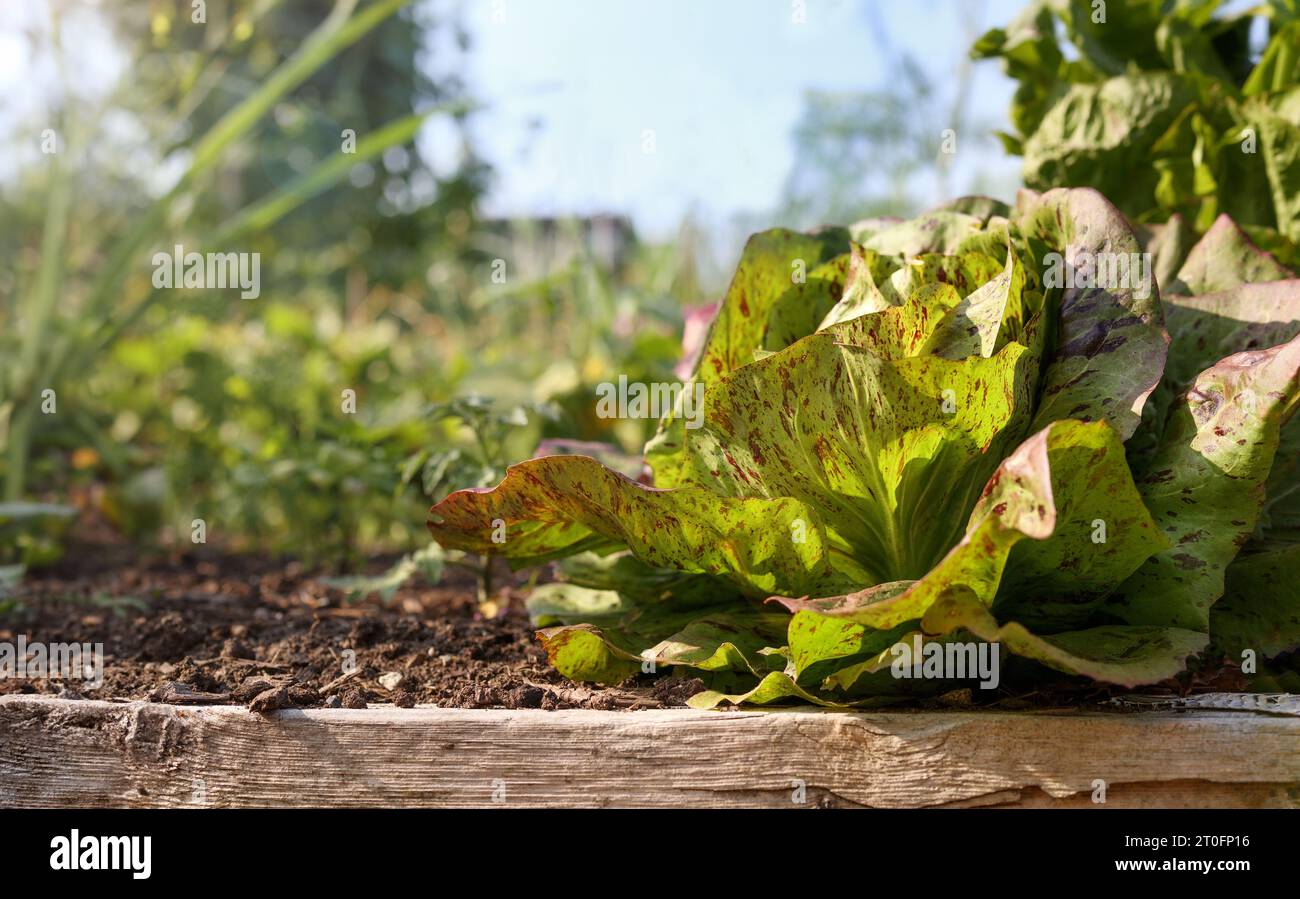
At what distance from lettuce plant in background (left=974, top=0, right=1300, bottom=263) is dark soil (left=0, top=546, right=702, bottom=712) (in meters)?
1.06

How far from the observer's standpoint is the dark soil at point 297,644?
1.15 m

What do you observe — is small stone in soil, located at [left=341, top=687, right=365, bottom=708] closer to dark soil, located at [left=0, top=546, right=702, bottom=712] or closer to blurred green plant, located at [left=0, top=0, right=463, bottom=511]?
A: dark soil, located at [left=0, top=546, right=702, bottom=712]

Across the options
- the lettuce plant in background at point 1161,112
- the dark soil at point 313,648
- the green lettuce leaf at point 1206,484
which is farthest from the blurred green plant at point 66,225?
the green lettuce leaf at point 1206,484

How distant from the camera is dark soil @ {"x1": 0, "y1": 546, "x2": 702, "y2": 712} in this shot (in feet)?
3.76

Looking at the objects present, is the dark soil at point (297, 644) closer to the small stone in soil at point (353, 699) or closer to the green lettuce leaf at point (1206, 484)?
the small stone in soil at point (353, 699)

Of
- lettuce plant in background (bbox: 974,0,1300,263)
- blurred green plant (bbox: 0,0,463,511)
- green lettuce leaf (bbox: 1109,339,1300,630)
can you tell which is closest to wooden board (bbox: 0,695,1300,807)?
green lettuce leaf (bbox: 1109,339,1300,630)

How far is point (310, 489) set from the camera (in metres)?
2.06

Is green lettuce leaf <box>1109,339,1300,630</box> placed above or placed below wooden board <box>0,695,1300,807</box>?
above

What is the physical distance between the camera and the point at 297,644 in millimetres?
1381

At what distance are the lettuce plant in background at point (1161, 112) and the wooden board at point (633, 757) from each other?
74 cm

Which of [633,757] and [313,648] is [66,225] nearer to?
[313,648]

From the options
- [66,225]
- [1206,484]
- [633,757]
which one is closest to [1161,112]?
[1206,484]

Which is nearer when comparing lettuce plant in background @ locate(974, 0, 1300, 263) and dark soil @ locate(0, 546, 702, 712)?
dark soil @ locate(0, 546, 702, 712)
